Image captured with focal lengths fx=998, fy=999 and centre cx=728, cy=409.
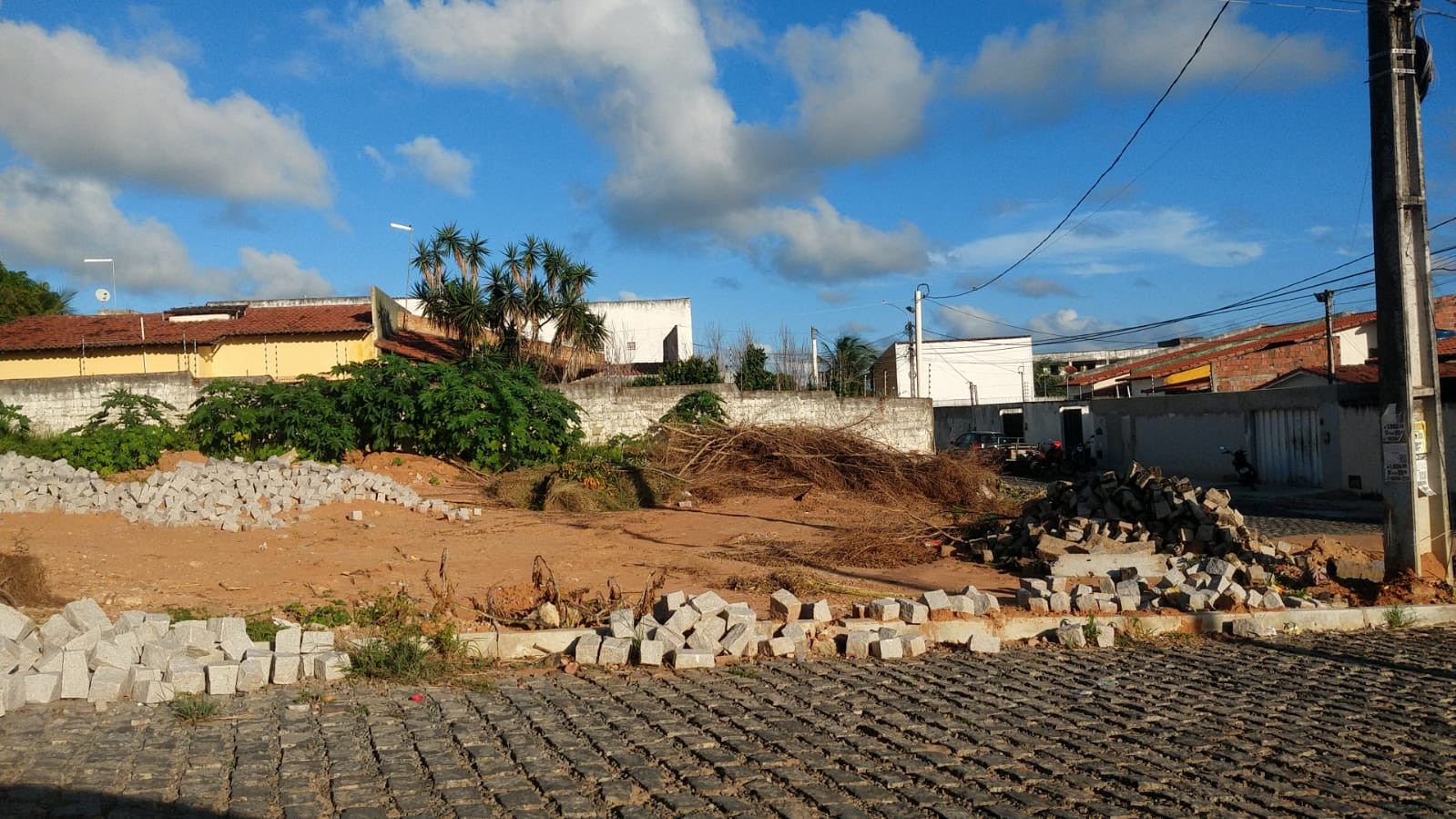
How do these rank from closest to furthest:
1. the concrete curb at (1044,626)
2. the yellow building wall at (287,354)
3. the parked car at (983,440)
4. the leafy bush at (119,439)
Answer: the concrete curb at (1044,626) → the leafy bush at (119,439) → the yellow building wall at (287,354) → the parked car at (983,440)

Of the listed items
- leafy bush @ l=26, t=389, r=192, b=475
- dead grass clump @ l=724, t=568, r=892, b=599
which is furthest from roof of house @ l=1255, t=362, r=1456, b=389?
leafy bush @ l=26, t=389, r=192, b=475

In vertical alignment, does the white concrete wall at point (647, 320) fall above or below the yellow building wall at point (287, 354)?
above

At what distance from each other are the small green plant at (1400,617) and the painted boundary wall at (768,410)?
14.3 m

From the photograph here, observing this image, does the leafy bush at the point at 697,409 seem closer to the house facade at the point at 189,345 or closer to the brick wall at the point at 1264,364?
the house facade at the point at 189,345

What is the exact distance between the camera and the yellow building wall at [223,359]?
27.4 m

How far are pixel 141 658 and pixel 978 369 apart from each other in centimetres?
4884

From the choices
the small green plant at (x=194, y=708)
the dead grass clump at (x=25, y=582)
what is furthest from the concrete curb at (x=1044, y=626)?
the dead grass clump at (x=25, y=582)

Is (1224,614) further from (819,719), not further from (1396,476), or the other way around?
(819,719)

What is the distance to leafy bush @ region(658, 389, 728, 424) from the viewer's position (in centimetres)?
2506

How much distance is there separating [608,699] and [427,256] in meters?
26.5

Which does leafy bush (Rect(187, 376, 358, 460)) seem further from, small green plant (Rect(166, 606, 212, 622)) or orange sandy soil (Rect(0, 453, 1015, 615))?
Result: small green plant (Rect(166, 606, 212, 622))

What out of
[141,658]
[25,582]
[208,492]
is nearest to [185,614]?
[141,658]

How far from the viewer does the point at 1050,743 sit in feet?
18.7

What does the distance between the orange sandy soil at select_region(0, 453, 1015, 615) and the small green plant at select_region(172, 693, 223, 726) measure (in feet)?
9.30
